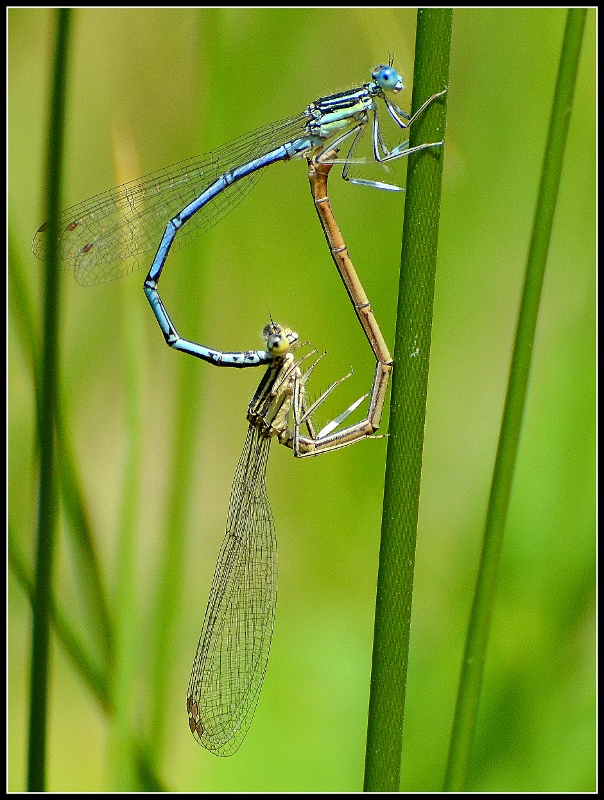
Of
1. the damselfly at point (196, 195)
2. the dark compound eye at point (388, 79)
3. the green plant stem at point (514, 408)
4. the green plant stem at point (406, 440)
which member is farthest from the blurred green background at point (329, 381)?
the green plant stem at point (406, 440)

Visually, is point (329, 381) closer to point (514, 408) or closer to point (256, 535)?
point (256, 535)

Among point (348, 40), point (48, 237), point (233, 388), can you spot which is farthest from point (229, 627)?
point (348, 40)

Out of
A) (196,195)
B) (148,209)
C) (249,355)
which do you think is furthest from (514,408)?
(148,209)

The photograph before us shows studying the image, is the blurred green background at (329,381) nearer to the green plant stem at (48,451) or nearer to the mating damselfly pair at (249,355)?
the mating damselfly pair at (249,355)

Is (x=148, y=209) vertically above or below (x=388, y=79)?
below

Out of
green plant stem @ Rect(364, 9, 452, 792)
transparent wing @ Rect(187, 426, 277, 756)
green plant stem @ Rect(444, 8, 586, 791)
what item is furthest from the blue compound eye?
transparent wing @ Rect(187, 426, 277, 756)

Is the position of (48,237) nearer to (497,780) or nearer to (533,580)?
(533,580)

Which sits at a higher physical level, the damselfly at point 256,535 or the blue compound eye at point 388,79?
the blue compound eye at point 388,79
